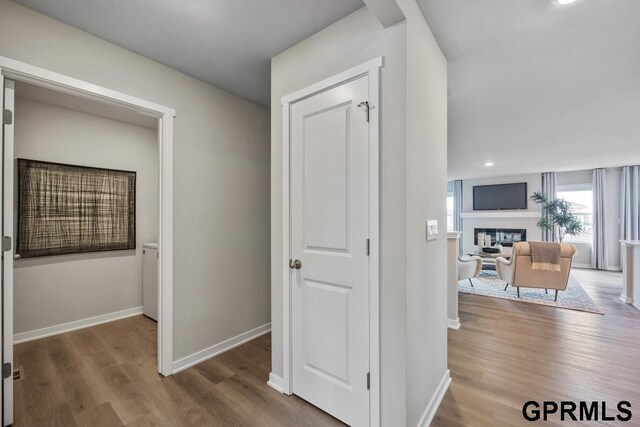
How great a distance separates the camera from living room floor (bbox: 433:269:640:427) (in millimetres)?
1922

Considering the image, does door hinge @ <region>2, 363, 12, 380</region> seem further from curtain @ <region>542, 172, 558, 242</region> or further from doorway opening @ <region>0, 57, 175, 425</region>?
curtain @ <region>542, 172, 558, 242</region>

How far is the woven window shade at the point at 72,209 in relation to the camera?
2.88m

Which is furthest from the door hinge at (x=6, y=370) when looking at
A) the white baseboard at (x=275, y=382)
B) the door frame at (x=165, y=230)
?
the white baseboard at (x=275, y=382)

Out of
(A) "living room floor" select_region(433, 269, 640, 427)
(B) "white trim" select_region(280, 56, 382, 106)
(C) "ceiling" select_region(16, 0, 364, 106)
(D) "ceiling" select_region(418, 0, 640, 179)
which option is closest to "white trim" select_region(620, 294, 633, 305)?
(A) "living room floor" select_region(433, 269, 640, 427)

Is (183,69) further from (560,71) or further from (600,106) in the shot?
(600,106)

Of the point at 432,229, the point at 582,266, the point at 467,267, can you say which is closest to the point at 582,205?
the point at 582,266

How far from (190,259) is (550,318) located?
4.24 metres

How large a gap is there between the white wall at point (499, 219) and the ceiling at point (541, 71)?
3.14 metres

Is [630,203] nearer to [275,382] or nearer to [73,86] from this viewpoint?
[275,382]

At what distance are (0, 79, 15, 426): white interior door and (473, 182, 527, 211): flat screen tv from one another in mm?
9581

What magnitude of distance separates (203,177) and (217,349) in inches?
61.8

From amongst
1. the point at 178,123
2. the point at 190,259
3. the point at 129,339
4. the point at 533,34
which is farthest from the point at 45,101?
the point at 533,34

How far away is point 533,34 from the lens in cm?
188

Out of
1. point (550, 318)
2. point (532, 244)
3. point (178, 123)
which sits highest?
point (178, 123)
